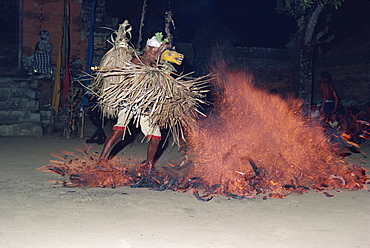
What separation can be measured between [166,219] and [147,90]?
76.2 inches

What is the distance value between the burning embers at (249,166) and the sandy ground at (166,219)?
0.81ft

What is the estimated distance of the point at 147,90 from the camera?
202 inches

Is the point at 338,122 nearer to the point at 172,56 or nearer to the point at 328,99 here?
the point at 328,99

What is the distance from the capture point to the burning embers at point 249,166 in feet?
16.0

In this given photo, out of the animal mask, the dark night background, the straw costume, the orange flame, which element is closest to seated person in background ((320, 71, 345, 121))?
the orange flame

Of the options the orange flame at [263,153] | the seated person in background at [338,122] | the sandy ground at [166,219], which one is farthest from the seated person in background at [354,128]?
the sandy ground at [166,219]

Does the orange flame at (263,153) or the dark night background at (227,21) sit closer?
the orange flame at (263,153)

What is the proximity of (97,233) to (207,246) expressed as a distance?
930 millimetres

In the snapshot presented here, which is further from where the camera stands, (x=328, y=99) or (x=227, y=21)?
(x=227, y=21)

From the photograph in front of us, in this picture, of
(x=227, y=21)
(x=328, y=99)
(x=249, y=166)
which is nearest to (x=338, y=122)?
(x=328, y=99)

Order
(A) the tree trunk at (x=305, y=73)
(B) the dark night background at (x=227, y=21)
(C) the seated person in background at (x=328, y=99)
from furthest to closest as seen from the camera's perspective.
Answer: (B) the dark night background at (x=227, y=21)
(A) the tree trunk at (x=305, y=73)
(C) the seated person in background at (x=328, y=99)

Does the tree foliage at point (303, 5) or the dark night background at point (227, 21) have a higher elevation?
the dark night background at point (227, 21)

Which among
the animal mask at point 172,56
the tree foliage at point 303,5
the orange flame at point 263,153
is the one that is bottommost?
the orange flame at point 263,153

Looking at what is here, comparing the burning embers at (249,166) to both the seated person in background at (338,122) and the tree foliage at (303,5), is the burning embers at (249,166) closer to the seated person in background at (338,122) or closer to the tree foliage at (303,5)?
the tree foliage at (303,5)
